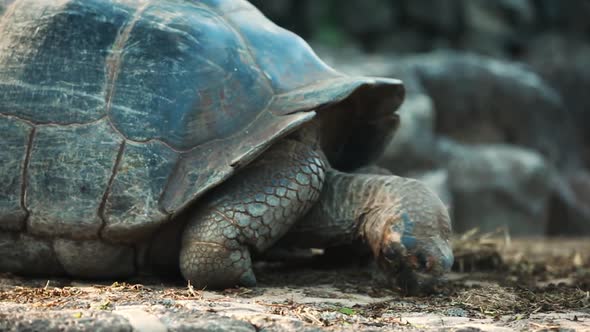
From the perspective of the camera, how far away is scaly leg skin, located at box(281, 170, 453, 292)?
10.5 feet

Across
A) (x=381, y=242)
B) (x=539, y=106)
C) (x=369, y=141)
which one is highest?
(x=539, y=106)

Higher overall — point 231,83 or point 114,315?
point 231,83

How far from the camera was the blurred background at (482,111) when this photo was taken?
9.12 metres

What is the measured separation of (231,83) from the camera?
3377 mm

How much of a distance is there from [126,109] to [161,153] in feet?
0.73

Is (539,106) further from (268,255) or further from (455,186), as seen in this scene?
(268,255)

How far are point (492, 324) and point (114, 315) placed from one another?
1.12 meters

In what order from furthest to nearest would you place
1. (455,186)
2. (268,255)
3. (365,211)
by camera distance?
1. (455,186)
2. (268,255)
3. (365,211)

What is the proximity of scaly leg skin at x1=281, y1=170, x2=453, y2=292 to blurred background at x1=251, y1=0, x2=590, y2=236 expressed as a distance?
4625mm

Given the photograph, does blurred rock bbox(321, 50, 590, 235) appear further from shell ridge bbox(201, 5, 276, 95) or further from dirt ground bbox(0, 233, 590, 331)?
shell ridge bbox(201, 5, 276, 95)

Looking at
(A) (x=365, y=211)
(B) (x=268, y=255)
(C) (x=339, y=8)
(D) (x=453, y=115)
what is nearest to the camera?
(A) (x=365, y=211)

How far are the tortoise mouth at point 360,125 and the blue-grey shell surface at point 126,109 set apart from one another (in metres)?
0.34

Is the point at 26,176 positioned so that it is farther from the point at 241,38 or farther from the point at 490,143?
the point at 490,143

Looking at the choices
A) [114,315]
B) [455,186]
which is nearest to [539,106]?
[455,186]
